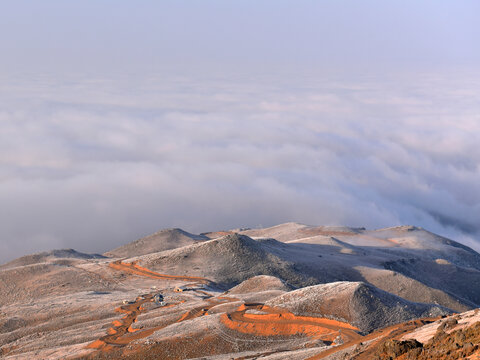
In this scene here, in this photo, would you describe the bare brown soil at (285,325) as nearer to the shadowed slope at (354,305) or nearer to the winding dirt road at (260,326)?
the winding dirt road at (260,326)

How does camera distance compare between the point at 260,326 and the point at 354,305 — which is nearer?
the point at 260,326

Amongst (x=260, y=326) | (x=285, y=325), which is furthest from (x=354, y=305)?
(x=260, y=326)

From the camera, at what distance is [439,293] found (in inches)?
3216

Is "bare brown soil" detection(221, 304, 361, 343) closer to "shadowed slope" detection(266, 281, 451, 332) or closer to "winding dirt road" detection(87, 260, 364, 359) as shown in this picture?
"winding dirt road" detection(87, 260, 364, 359)

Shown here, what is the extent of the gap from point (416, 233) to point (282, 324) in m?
98.0

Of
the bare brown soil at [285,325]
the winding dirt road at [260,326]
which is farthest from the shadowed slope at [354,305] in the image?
the winding dirt road at [260,326]

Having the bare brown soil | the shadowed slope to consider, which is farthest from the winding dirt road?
the shadowed slope

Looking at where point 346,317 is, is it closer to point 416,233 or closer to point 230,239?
point 230,239

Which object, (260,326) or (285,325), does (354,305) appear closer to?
(285,325)

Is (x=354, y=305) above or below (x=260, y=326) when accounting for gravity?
above

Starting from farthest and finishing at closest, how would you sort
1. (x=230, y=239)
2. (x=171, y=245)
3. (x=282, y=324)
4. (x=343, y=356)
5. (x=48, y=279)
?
(x=171, y=245)
(x=230, y=239)
(x=48, y=279)
(x=282, y=324)
(x=343, y=356)

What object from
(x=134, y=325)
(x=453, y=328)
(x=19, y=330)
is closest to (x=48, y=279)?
(x=19, y=330)

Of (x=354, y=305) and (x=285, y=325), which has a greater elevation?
(x=354, y=305)

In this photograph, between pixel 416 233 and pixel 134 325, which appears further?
pixel 416 233
